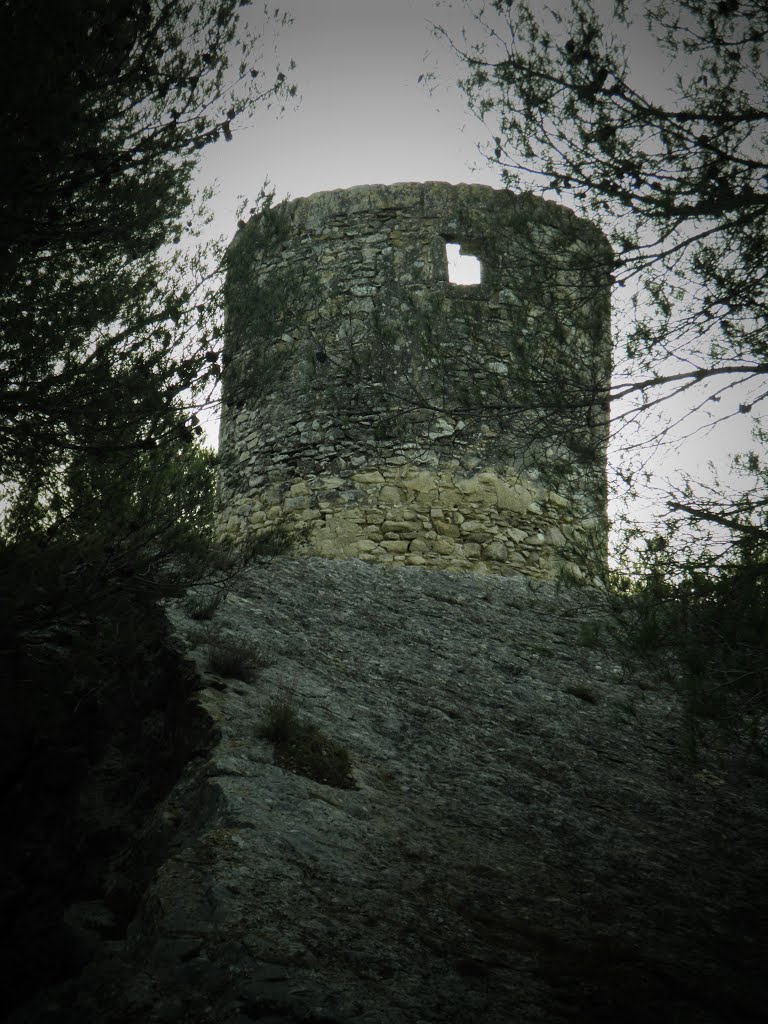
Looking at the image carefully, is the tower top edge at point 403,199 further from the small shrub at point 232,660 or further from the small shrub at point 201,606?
the small shrub at point 232,660

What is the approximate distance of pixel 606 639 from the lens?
743 centimetres

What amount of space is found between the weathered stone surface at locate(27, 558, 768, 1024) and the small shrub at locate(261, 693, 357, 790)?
0.23 feet

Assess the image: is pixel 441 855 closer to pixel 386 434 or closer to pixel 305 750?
pixel 305 750

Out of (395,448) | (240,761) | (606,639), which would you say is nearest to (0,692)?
(240,761)

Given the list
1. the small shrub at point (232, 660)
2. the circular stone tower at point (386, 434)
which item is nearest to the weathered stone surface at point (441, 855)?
the small shrub at point (232, 660)

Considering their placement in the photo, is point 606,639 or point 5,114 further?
point 606,639

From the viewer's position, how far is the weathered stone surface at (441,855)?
2.48m

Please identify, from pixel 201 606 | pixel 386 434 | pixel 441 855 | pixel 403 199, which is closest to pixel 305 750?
pixel 441 855

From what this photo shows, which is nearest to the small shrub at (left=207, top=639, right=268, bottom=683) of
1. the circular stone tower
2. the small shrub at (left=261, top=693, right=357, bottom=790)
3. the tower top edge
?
the small shrub at (left=261, top=693, right=357, bottom=790)

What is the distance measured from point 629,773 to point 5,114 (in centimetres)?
427

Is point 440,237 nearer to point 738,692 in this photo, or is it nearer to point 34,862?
point 738,692

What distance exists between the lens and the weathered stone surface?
2.48 meters

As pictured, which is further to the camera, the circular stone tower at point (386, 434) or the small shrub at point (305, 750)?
the circular stone tower at point (386, 434)

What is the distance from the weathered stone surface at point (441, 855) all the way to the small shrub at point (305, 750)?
0.23ft
